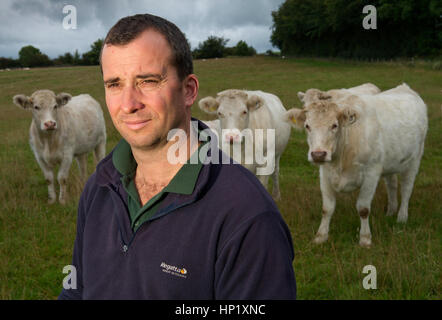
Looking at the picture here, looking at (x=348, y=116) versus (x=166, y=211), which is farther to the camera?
(x=348, y=116)

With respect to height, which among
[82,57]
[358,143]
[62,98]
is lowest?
[358,143]

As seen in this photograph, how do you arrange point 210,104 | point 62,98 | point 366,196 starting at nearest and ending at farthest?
1. point 366,196
2. point 210,104
3. point 62,98

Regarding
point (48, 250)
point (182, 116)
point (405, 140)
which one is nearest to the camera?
point (182, 116)

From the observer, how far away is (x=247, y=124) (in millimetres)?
7277

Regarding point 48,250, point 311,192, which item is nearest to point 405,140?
point 311,192

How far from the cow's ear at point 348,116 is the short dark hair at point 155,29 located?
4.09 metres

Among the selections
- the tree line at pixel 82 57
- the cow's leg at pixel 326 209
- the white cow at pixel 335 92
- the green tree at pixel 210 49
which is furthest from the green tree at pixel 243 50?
the cow's leg at pixel 326 209

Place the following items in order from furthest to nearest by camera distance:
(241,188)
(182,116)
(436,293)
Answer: (436,293)
(182,116)
(241,188)

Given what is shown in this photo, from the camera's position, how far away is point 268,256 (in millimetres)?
1613

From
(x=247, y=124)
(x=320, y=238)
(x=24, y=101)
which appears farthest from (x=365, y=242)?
(x=24, y=101)

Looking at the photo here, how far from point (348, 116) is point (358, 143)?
46 cm

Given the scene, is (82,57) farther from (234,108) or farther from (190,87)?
(190,87)
